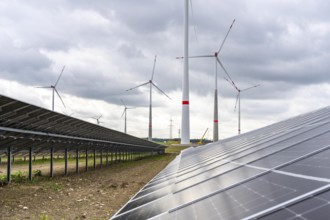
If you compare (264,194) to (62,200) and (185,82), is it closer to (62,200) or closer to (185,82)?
(62,200)

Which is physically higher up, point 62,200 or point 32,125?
point 32,125

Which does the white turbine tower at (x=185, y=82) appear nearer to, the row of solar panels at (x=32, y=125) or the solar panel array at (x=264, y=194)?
the row of solar panels at (x=32, y=125)

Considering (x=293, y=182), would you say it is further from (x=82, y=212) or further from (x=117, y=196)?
(x=117, y=196)

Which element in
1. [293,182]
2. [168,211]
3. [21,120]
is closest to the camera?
[293,182]

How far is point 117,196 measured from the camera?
22062mm

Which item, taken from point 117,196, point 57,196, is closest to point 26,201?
point 57,196

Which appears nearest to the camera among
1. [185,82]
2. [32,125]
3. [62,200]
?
[62,200]

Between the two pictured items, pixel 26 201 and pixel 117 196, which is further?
pixel 117 196

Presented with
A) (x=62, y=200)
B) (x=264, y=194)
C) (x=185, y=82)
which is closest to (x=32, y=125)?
(x=62, y=200)

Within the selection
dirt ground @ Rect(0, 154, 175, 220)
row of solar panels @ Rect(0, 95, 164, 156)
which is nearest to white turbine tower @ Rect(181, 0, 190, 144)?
row of solar panels @ Rect(0, 95, 164, 156)

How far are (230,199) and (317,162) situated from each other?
159 centimetres

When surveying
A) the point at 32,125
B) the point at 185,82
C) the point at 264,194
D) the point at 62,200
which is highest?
the point at 185,82

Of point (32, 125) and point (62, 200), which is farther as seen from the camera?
point (32, 125)

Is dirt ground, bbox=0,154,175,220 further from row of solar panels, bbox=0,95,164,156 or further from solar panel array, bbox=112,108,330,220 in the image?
solar panel array, bbox=112,108,330,220
